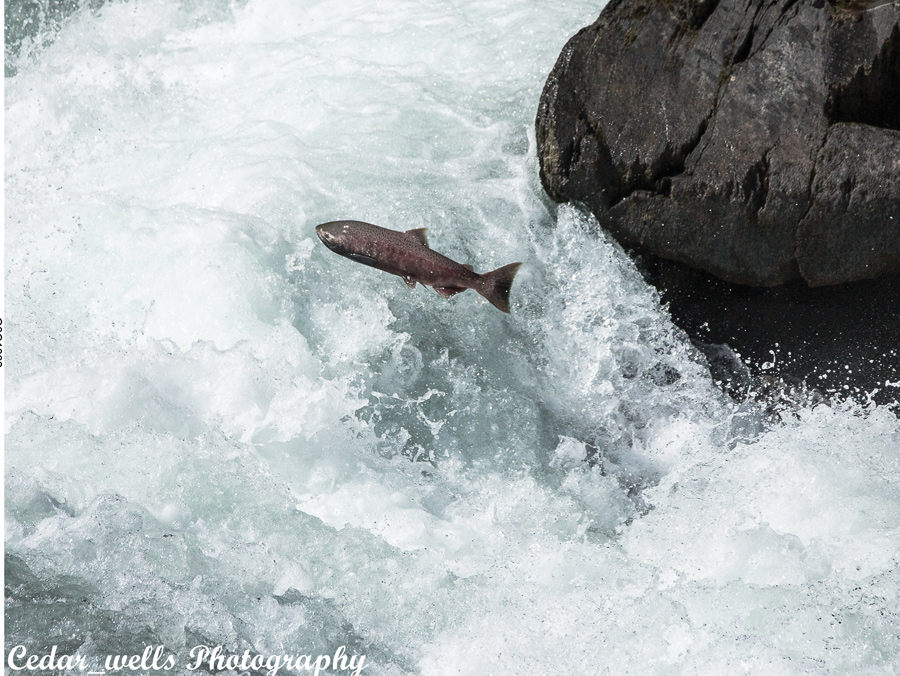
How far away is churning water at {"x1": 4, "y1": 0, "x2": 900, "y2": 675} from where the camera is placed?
2795 mm

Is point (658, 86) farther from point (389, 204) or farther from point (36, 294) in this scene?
point (36, 294)

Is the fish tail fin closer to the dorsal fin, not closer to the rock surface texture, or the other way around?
the dorsal fin

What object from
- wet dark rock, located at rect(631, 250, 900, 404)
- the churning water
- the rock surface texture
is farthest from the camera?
wet dark rock, located at rect(631, 250, 900, 404)

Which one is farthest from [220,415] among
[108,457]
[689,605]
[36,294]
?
[689,605]

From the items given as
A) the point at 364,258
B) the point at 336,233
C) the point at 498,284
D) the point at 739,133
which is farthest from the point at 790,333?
the point at 336,233

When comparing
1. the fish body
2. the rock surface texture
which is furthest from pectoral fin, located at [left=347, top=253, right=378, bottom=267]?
the rock surface texture

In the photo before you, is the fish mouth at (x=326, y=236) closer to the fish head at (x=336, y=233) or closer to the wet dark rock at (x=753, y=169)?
the fish head at (x=336, y=233)

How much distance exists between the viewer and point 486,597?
2.92 m

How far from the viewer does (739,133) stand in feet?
11.8

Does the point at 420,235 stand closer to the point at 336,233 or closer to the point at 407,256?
the point at 407,256

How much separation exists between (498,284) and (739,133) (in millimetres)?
1354

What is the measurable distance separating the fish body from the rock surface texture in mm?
1107

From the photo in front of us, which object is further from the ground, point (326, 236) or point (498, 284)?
point (326, 236)

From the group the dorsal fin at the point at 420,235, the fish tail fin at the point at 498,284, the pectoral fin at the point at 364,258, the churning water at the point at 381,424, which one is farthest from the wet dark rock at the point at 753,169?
the pectoral fin at the point at 364,258
